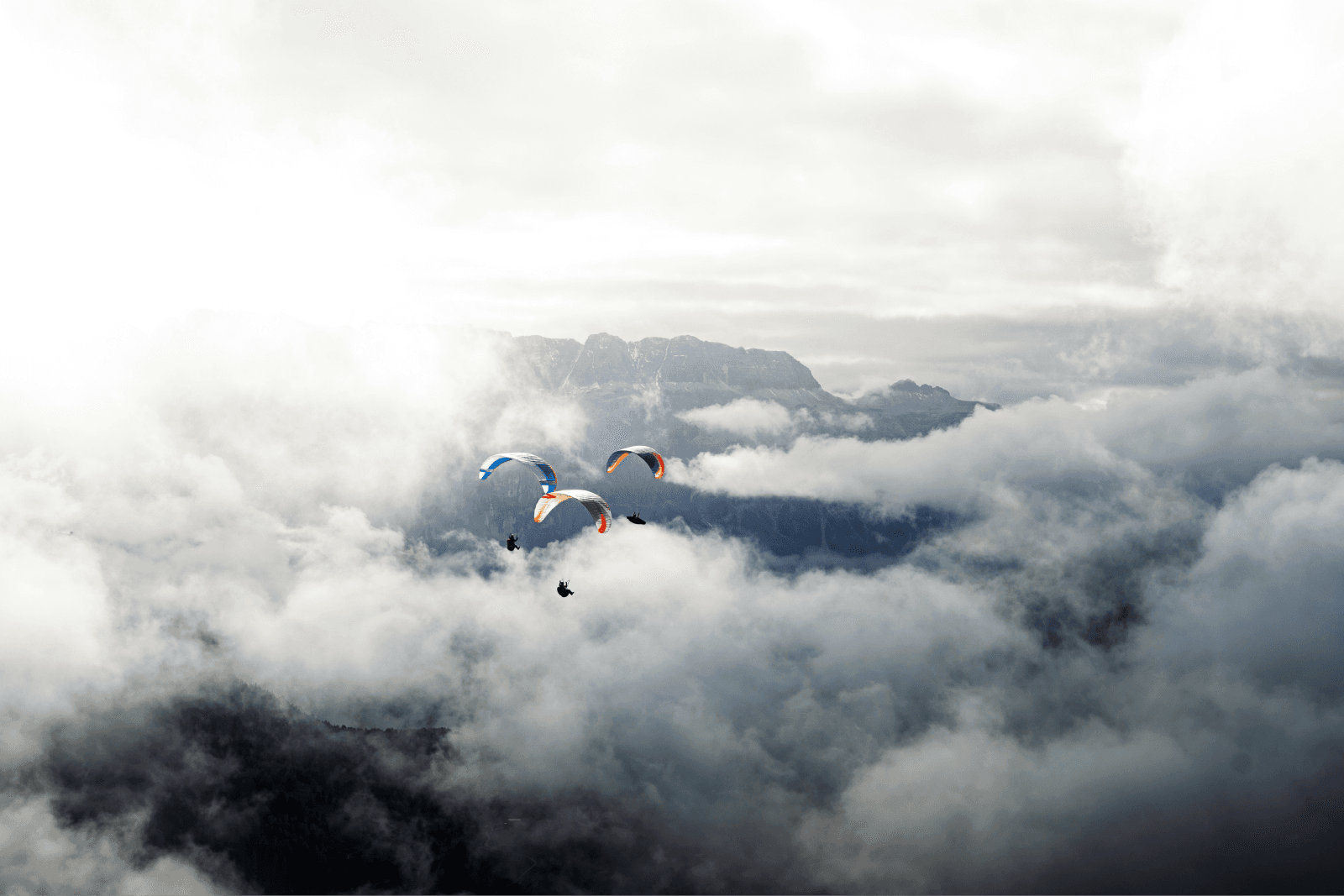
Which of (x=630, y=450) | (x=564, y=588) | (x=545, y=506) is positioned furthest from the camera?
(x=630, y=450)

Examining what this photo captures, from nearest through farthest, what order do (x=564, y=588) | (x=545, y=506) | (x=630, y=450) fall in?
(x=564, y=588) < (x=545, y=506) < (x=630, y=450)

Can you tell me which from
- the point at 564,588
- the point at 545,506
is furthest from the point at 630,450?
the point at 564,588

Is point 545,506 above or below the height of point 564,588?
above

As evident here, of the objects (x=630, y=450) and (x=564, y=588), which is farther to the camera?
(x=630, y=450)

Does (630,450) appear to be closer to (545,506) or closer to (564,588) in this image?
(545,506)

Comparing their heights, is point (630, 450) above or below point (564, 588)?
above

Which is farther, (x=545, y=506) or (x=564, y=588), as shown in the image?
(x=545, y=506)

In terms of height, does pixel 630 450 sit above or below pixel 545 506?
above

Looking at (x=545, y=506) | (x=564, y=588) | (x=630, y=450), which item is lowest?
(x=564, y=588)
